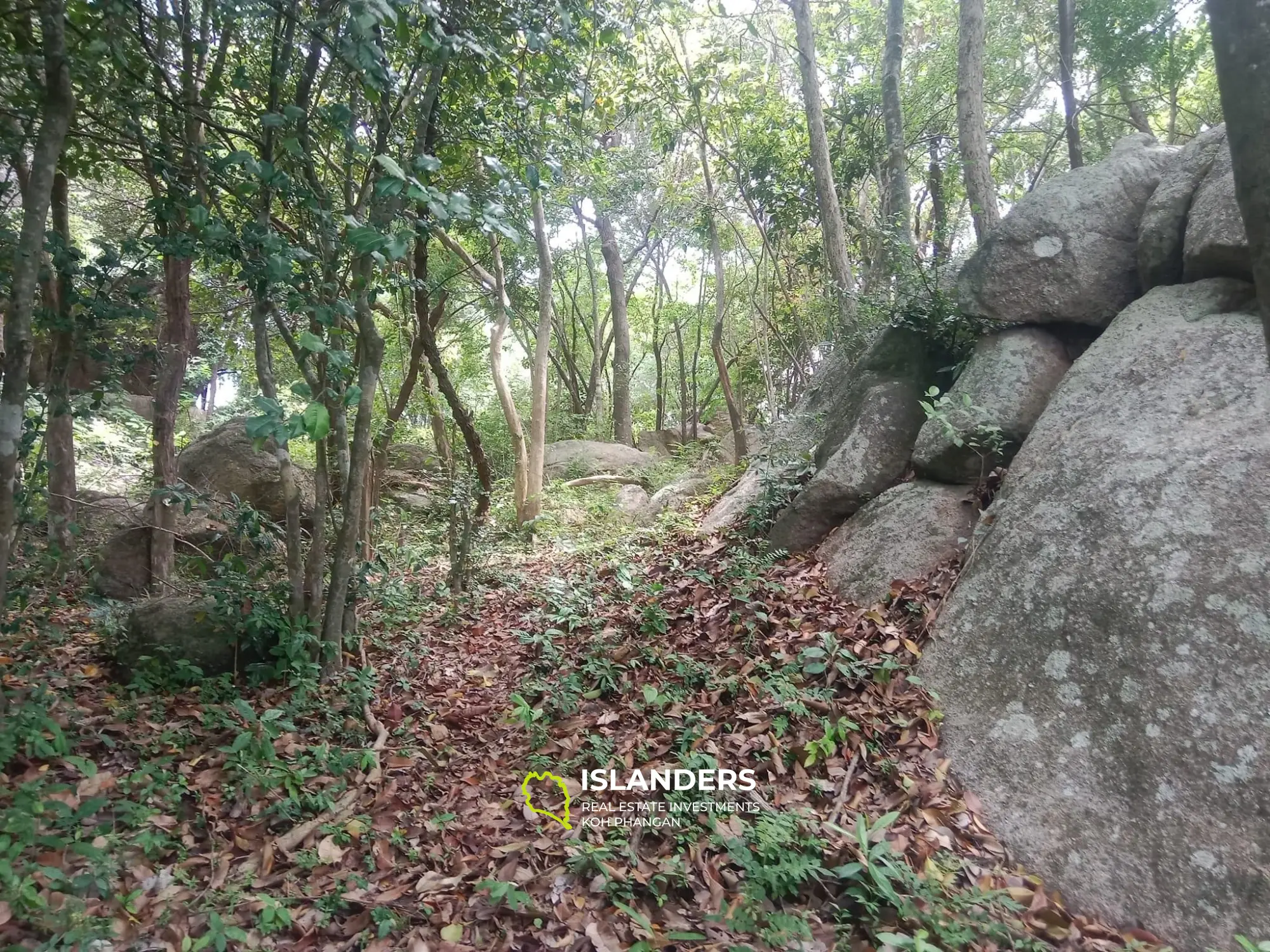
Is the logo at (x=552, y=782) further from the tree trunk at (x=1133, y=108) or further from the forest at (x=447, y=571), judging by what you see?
the tree trunk at (x=1133, y=108)

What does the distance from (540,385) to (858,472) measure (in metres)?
5.80

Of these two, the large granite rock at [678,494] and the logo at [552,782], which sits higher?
the large granite rock at [678,494]

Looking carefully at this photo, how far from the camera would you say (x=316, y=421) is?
249 centimetres

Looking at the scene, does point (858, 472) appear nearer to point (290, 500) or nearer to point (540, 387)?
point (290, 500)

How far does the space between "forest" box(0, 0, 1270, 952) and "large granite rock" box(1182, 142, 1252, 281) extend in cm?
3

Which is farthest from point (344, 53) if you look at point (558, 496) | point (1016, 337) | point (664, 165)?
point (664, 165)

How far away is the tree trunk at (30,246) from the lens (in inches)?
117

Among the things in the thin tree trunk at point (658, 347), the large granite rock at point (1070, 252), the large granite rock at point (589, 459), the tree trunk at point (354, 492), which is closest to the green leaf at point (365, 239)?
the tree trunk at point (354, 492)

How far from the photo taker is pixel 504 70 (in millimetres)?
4855

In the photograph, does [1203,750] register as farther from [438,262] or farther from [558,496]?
[438,262]

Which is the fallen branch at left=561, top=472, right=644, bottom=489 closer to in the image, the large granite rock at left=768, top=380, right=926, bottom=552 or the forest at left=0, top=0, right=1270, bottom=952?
the forest at left=0, top=0, right=1270, bottom=952

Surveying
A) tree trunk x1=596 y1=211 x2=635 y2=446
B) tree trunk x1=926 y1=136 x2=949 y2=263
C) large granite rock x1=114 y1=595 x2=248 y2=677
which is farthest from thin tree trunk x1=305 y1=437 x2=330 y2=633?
tree trunk x1=596 y1=211 x2=635 y2=446

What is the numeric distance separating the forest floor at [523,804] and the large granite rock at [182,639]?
0.19m

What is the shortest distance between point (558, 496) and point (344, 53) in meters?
8.20
